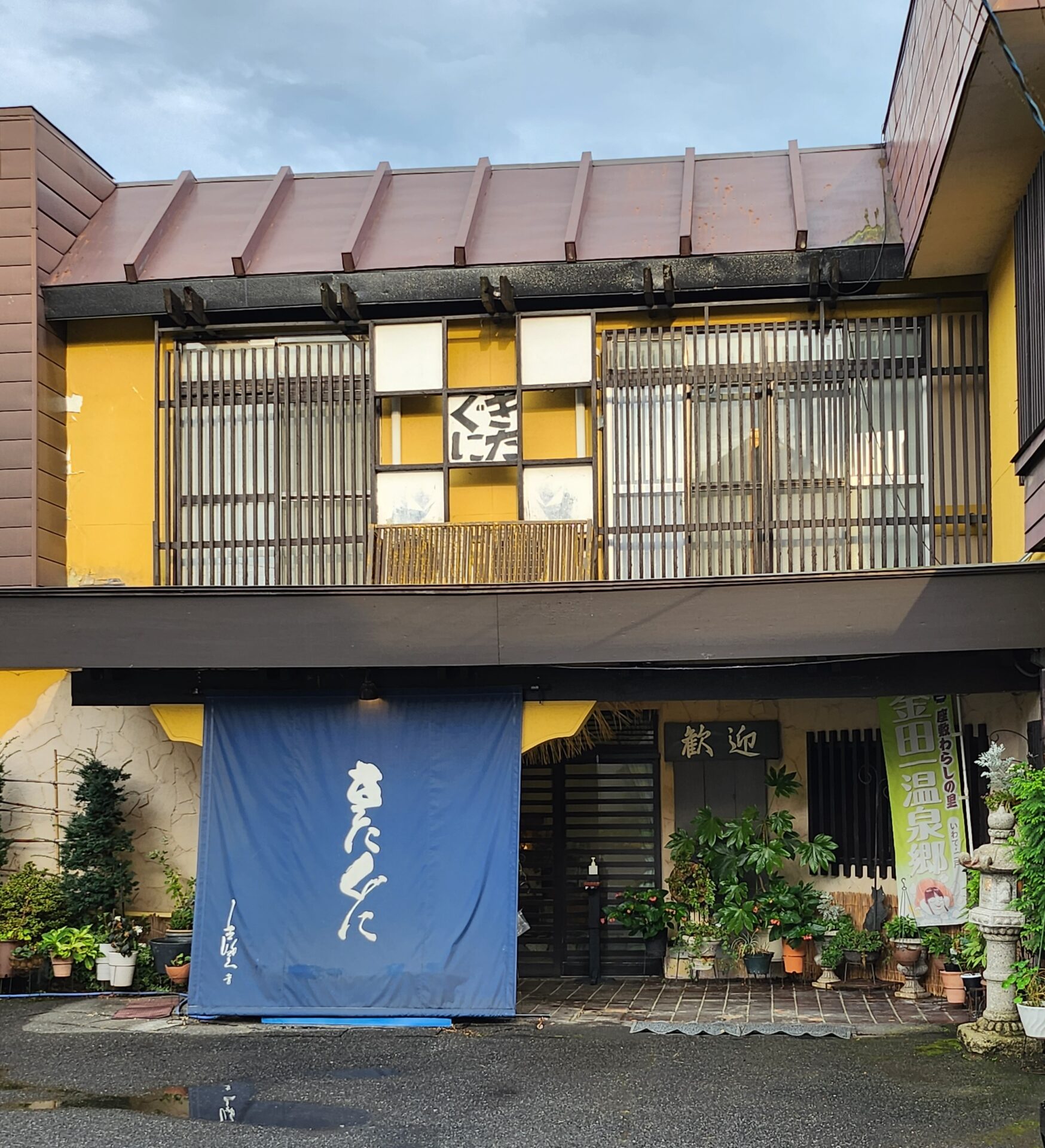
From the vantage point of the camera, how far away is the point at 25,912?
12375 mm

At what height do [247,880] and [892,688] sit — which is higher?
[892,688]

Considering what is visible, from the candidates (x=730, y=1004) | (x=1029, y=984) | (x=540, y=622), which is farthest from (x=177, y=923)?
(x=1029, y=984)

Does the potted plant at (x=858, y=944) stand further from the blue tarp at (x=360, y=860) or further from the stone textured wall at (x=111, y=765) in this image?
the stone textured wall at (x=111, y=765)

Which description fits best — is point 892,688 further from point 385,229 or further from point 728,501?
point 385,229

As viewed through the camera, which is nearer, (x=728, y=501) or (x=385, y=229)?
(x=728, y=501)

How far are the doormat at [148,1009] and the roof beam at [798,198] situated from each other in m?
8.28

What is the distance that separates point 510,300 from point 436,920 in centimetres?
524

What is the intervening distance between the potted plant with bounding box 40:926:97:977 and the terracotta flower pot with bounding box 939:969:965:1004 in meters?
7.43

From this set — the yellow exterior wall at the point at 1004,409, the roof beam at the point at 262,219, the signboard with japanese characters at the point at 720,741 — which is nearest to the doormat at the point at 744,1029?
the signboard with japanese characters at the point at 720,741

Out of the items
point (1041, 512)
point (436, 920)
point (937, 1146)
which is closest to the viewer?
point (937, 1146)

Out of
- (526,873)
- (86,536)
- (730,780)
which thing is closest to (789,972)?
(730,780)

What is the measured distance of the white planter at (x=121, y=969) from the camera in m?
12.2

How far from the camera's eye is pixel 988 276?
1112 cm

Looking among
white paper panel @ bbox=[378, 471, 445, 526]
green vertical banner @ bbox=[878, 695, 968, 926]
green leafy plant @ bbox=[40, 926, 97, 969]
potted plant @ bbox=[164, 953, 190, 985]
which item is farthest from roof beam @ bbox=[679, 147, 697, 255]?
green leafy plant @ bbox=[40, 926, 97, 969]
